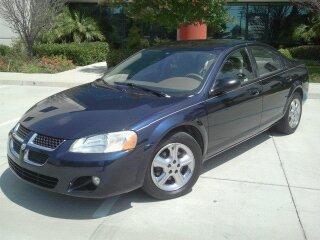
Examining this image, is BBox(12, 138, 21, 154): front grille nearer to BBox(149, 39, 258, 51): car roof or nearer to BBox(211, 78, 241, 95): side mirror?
BBox(211, 78, 241, 95): side mirror

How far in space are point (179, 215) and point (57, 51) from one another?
40.9 feet

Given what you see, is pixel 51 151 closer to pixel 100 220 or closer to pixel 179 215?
pixel 100 220

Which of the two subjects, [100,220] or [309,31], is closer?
[100,220]

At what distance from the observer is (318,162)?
5.68 meters

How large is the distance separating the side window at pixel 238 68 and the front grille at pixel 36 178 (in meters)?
2.19

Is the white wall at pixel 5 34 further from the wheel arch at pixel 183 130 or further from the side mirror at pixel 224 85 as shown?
the wheel arch at pixel 183 130

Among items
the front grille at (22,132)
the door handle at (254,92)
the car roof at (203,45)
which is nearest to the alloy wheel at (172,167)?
the front grille at (22,132)

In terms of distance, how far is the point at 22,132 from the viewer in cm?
447

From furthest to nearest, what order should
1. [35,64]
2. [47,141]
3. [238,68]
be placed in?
[35,64] < [238,68] < [47,141]

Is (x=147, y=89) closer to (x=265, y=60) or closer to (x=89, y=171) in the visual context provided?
(x=89, y=171)

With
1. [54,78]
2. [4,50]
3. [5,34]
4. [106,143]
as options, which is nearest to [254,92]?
[106,143]

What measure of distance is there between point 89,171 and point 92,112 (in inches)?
27.4

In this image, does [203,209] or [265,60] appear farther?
[265,60]

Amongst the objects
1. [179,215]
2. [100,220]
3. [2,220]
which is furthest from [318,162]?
[2,220]
